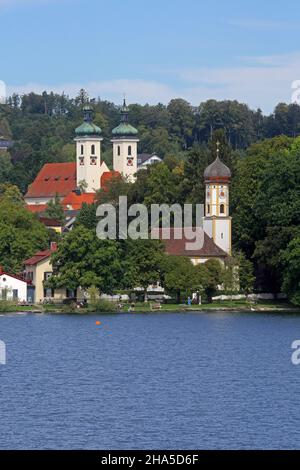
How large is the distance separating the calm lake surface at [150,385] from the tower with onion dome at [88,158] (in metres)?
63.0

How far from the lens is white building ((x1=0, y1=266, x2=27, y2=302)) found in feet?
271

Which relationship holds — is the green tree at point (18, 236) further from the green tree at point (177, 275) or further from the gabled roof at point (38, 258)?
the green tree at point (177, 275)

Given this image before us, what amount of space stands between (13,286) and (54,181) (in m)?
55.1

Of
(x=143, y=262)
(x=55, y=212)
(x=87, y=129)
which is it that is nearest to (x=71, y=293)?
(x=143, y=262)

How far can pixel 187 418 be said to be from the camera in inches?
1677

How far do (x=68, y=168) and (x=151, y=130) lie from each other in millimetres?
47042

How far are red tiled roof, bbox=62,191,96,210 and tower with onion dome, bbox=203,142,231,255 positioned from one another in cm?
3656

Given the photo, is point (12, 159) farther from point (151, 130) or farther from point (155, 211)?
point (155, 211)

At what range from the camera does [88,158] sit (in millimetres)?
136500

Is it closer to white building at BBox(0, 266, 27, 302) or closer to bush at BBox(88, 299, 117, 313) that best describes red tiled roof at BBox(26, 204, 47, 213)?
white building at BBox(0, 266, 27, 302)

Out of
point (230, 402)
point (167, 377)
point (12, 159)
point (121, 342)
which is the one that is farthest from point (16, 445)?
point (12, 159)

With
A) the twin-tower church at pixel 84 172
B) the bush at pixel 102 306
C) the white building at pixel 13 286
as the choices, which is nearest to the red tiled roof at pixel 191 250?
the bush at pixel 102 306

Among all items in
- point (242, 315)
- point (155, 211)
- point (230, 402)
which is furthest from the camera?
point (155, 211)

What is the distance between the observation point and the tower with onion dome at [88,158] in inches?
5349
